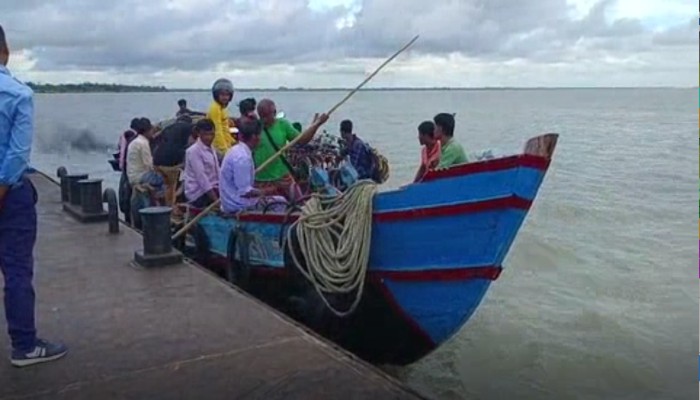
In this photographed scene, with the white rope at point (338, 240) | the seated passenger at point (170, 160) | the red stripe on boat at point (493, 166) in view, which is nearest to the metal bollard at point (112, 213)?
the seated passenger at point (170, 160)

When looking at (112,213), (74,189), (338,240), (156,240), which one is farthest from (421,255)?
(74,189)

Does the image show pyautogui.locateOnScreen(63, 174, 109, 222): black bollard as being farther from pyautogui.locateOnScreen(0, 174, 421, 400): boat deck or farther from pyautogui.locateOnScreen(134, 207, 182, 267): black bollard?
pyautogui.locateOnScreen(134, 207, 182, 267): black bollard

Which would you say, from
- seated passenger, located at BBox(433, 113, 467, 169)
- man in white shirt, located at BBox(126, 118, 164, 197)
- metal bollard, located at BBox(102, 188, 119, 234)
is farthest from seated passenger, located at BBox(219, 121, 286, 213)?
man in white shirt, located at BBox(126, 118, 164, 197)

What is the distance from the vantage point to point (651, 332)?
9.18 metres

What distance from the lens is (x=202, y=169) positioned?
771cm

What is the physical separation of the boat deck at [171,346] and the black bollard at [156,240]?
0.38ft

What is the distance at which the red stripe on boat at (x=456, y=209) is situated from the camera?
5004mm

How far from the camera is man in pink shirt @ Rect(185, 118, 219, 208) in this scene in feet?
25.0

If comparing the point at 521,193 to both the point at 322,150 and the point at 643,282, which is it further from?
the point at 643,282

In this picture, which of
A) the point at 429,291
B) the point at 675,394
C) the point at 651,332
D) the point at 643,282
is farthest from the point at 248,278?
the point at 643,282

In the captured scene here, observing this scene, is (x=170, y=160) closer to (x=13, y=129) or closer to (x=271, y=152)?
(x=271, y=152)

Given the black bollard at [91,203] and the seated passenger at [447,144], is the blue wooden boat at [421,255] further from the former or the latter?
the black bollard at [91,203]

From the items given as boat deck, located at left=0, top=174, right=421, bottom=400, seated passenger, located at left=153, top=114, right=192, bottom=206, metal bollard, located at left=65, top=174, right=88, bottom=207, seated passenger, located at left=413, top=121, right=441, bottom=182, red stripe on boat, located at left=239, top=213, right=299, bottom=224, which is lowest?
boat deck, located at left=0, top=174, right=421, bottom=400

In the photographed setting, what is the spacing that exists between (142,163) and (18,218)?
533 cm
